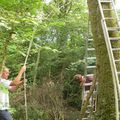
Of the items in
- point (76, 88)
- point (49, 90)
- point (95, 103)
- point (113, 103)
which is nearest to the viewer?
point (113, 103)

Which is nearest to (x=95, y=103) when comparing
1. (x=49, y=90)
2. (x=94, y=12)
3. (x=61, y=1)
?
(x=94, y=12)

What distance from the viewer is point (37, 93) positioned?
958cm

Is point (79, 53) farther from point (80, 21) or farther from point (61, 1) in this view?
point (61, 1)

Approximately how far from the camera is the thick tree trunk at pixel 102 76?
19.6 feet

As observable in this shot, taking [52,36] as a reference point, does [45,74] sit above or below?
below

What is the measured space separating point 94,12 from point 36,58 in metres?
5.95

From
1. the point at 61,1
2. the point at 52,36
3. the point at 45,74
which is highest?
the point at 61,1

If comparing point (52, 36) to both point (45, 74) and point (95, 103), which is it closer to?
point (45, 74)

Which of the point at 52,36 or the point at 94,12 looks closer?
the point at 94,12

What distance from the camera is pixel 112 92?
598cm

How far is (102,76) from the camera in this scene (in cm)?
608

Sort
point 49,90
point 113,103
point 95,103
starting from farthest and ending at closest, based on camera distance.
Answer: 1. point 49,90
2. point 95,103
3. point 113,103

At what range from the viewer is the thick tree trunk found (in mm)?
5980

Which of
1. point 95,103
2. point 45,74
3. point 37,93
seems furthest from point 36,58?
point 95,103
